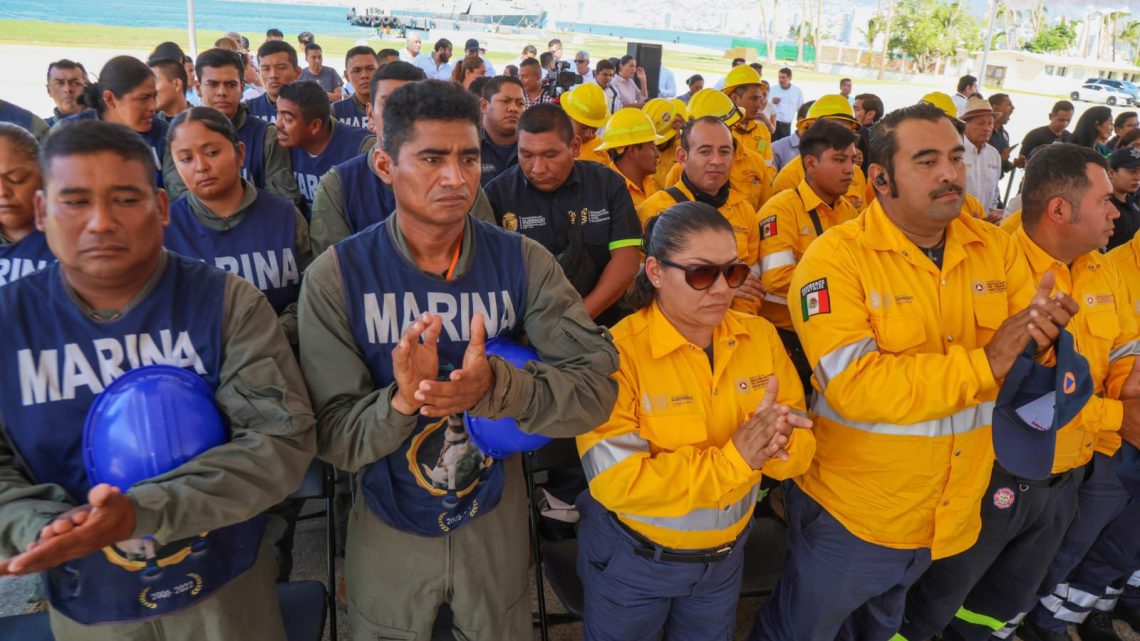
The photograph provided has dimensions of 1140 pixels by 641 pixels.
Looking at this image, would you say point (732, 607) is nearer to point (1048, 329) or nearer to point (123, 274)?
point (1048, 329)

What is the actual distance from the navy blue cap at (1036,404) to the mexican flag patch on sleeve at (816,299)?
61cm

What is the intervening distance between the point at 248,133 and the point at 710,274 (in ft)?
12.2

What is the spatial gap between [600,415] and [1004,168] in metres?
12.5

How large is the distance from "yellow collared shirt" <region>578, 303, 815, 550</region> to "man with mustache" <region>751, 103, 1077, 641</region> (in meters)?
0.26

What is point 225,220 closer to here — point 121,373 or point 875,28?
point 121,373

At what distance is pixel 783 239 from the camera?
3.92 meters

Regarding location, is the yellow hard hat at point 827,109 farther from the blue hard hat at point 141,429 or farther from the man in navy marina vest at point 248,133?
the blue hard hat at point 141,429

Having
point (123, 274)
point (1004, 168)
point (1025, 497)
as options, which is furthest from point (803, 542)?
point (1004, 168)

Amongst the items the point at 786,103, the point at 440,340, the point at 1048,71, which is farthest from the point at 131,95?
the point at 1048,71

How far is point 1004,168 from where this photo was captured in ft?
38.1

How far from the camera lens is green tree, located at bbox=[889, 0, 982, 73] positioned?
5725cm

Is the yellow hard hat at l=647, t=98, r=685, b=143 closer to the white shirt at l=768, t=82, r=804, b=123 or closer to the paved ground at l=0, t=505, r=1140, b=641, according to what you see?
the paved ground at l=0, t=505, r=1140, b=641

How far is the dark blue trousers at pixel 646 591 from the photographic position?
7.80 ft

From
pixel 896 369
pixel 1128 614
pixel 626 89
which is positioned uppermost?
pixel 626 89
